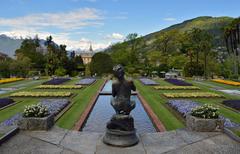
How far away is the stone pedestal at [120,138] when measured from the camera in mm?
10219

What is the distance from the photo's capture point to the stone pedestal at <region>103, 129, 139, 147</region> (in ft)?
33.5

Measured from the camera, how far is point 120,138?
33.9ft

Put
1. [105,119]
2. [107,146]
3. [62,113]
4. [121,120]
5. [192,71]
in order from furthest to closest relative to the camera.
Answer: [192,71], [62,113], [105,119], [121,120], [107,146]

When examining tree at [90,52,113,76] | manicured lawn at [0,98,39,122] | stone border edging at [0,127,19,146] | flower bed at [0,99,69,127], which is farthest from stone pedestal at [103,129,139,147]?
tree at [90,52,113,76]

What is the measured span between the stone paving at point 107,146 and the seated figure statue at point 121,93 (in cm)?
136

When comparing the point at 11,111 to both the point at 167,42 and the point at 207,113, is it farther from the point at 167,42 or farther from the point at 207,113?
the point at 167,42

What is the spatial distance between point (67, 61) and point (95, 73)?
8.25m

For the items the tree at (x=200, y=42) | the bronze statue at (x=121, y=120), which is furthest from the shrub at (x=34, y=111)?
the tree at (x=200, y=42)

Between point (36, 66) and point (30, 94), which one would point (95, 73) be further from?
point (30, 94)

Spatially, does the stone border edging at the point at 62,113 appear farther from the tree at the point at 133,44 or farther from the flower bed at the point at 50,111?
the tree at the point at 133,44

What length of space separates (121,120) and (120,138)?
67 centimetres

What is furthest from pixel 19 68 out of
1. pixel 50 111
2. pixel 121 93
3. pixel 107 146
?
pixel 107 146

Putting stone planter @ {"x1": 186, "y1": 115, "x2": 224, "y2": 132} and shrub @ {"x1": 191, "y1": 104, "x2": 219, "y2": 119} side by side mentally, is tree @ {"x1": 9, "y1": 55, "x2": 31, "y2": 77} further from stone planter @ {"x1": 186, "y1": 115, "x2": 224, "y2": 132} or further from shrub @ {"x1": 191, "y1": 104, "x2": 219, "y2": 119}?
stone planter @ {"x1": 186, "y1": 115, "x2": 224, "y2": 132}

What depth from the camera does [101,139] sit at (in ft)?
36.0
